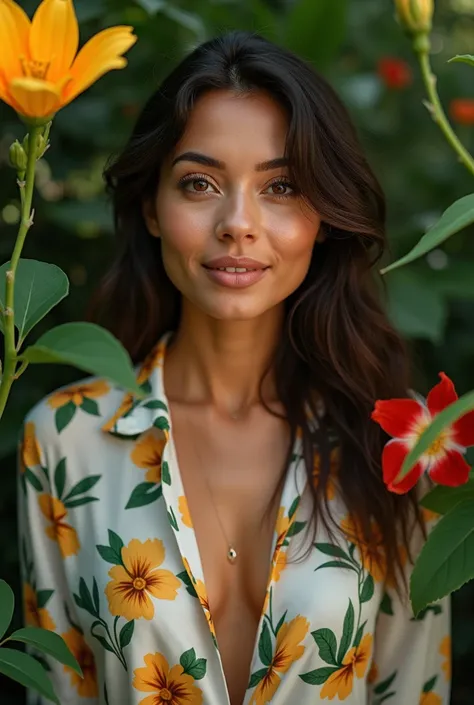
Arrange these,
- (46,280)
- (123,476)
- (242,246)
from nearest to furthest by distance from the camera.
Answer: (46,280) < (242,246) < (123,476)

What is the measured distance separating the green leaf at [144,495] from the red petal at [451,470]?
422 mm

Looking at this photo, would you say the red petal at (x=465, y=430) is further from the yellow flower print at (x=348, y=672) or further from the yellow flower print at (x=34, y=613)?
the yellow flower print at (x=34, y=613)

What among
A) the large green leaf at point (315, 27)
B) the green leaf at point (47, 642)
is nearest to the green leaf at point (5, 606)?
the green leaf at point (47, 642)

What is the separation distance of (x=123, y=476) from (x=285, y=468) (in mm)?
218

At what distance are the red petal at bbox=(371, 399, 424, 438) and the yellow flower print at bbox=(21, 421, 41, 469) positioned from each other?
0.54 m

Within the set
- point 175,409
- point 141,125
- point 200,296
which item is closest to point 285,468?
point 175,409

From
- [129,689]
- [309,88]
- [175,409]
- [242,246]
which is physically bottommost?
[129,689]

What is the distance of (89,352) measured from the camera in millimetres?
812

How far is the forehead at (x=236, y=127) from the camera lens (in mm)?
1257

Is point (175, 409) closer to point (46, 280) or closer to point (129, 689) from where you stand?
point (129, 689)

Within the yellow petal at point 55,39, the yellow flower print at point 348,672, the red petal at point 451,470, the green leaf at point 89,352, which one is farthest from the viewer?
the yellow flower print at point 348,672

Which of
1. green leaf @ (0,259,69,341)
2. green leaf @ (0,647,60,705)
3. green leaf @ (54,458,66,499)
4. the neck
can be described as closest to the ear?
the neck

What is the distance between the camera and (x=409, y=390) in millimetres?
1479

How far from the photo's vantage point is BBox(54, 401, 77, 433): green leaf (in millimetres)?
1437
